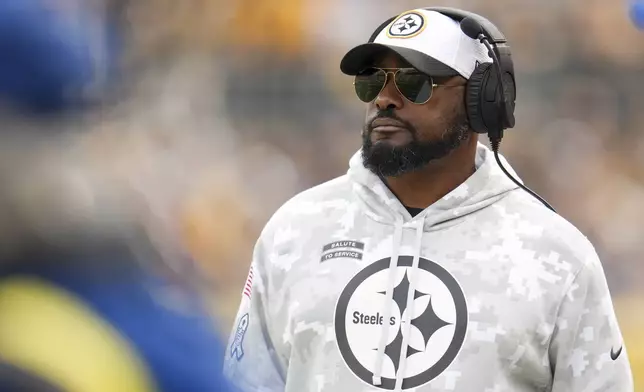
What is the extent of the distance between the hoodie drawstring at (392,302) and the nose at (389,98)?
235 mm

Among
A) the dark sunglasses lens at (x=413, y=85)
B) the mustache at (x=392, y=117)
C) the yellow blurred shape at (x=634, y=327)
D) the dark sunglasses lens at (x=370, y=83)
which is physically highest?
the dark sunglasses lens at (x=370, y=83)

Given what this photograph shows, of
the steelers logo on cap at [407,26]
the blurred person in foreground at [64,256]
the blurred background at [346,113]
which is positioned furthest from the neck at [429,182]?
the blurred background at [346,113]

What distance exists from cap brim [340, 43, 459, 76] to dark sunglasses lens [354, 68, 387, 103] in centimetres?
2

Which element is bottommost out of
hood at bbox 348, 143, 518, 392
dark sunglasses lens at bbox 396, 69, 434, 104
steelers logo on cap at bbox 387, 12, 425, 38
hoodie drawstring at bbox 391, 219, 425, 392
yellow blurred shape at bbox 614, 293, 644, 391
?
yellow blurred shape at bbox 614, 293, 644, 391

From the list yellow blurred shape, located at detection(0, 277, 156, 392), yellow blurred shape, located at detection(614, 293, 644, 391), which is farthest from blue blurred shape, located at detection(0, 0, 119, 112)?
yellow blurred shape, located at detection(614, 293, 644, 391)

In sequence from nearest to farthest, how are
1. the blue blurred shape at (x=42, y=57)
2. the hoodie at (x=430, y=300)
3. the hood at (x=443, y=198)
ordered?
the blue blurred shape at (x=42, y=57) < the hoodie at (x=430, y=300) < the hood at (x=443, y=198)

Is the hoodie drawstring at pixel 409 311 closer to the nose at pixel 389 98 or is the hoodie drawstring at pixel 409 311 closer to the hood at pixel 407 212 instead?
the hood at pixel 407 212

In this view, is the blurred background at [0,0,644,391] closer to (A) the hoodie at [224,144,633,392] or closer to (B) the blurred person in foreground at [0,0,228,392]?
(A) the hoodie at [224,144,633,392]

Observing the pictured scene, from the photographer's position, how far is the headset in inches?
84.8

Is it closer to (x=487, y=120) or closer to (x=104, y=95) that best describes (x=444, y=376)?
(x=487, y=120)

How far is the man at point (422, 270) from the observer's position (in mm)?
1989

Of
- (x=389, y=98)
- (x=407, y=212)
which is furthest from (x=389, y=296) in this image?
(x=389, y=98)

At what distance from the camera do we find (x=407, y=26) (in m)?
2.20

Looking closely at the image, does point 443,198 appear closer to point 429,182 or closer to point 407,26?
point 429,182
